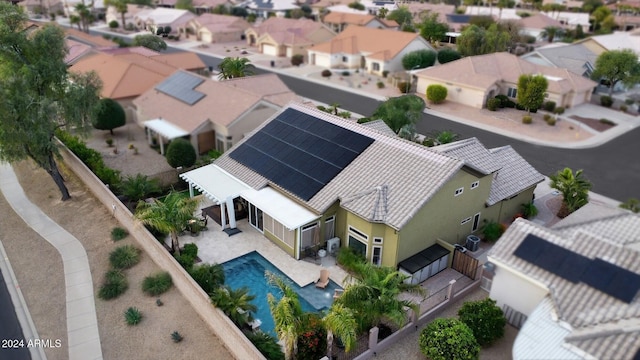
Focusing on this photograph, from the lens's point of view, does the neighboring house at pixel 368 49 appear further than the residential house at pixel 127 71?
Yes

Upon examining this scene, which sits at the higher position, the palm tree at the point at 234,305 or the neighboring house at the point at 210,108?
the neighboring house at the point at 210,108

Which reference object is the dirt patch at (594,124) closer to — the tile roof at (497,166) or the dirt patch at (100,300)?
the tile roof at (497,166)

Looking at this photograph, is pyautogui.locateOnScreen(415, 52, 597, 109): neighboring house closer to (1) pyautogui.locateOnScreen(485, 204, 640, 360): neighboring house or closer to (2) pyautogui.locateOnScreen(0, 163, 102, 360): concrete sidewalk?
(1) pyautogui.locateOnScreen(485, 204, 640, 360): neighboring house

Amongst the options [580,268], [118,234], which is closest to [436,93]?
[580,268]

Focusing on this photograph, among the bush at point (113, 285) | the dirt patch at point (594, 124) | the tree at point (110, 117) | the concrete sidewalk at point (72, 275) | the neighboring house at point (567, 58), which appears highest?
the neighboring house at point (567, 58)

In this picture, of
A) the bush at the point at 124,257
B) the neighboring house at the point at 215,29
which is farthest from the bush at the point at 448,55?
the bush at the point at 124,257

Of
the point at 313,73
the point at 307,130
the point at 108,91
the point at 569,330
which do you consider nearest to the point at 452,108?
the point at 313,73
